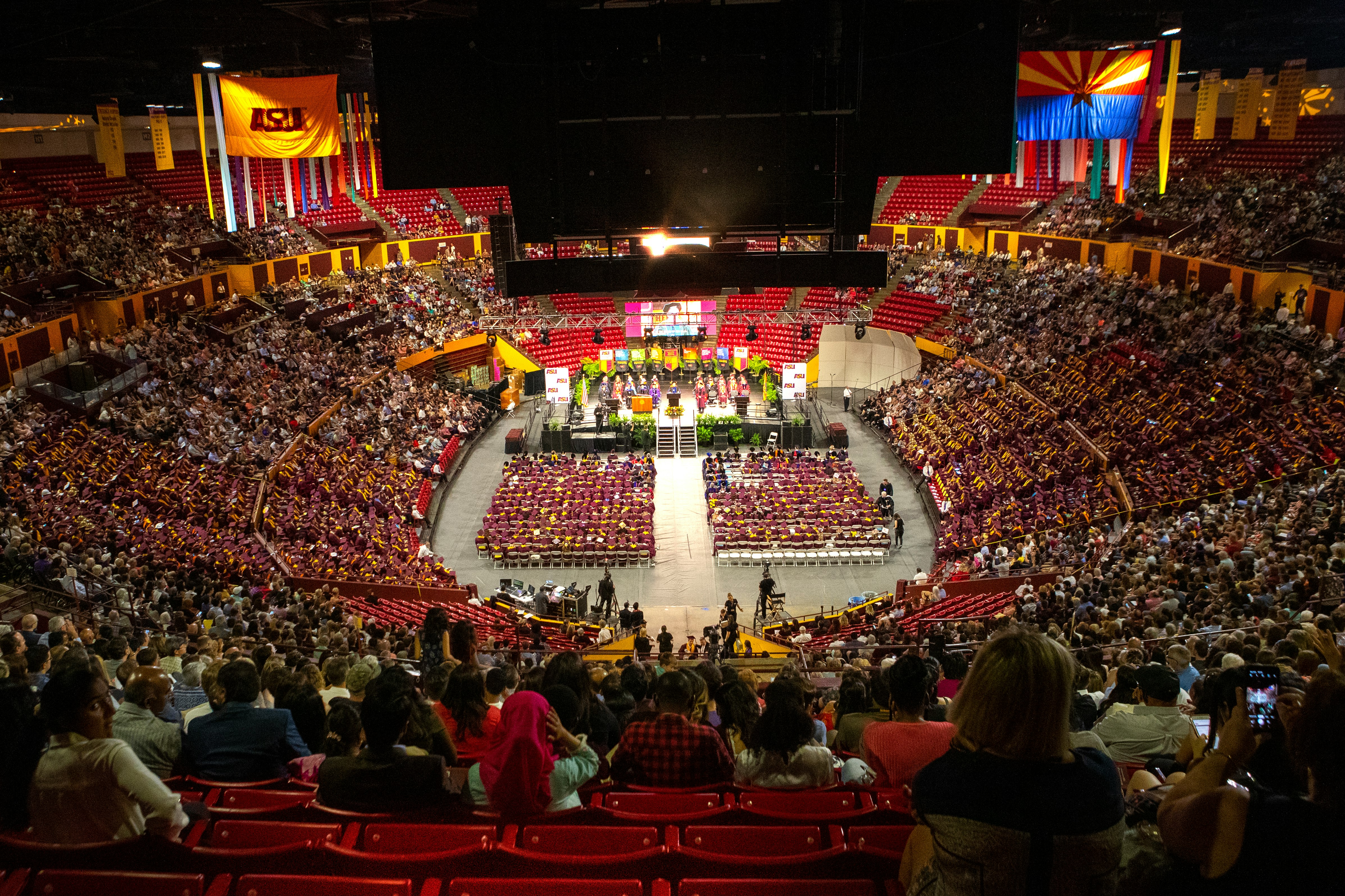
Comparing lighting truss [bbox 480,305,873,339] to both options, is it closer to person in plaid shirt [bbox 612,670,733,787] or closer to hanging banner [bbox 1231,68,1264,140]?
hanging banner [bbox 1231,68,1264,140]

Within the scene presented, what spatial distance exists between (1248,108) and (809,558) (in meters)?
22.0

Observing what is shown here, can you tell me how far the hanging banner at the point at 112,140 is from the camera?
27703mm

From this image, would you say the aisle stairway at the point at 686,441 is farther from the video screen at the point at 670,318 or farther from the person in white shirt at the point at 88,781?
the person in white shirt at the point at 88,781

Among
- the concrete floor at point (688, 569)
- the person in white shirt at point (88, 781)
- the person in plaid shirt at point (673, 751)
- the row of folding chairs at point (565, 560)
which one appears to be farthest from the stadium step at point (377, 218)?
the person in white shirt at point (88, 781)

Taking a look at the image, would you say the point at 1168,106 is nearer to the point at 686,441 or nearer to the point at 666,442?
the point at 686,441

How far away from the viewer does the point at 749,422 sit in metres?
29.2

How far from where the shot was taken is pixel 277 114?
13547 mm

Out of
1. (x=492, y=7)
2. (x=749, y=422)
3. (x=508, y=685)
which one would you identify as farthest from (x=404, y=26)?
(x=749, y=422)

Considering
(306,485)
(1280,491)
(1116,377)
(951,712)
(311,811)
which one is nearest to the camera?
(951,712)

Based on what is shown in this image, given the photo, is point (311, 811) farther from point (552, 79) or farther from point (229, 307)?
point (229, 307)

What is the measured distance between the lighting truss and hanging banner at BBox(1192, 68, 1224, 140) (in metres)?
11.9

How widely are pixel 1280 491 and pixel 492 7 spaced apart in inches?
508

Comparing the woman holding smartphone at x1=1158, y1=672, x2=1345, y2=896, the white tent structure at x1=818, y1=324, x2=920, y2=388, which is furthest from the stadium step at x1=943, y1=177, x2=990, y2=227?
the woman holding smartphone at x1=1158, y1=672, x2=1345, y2=896

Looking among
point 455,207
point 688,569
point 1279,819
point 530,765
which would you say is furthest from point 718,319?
point 1279,819
